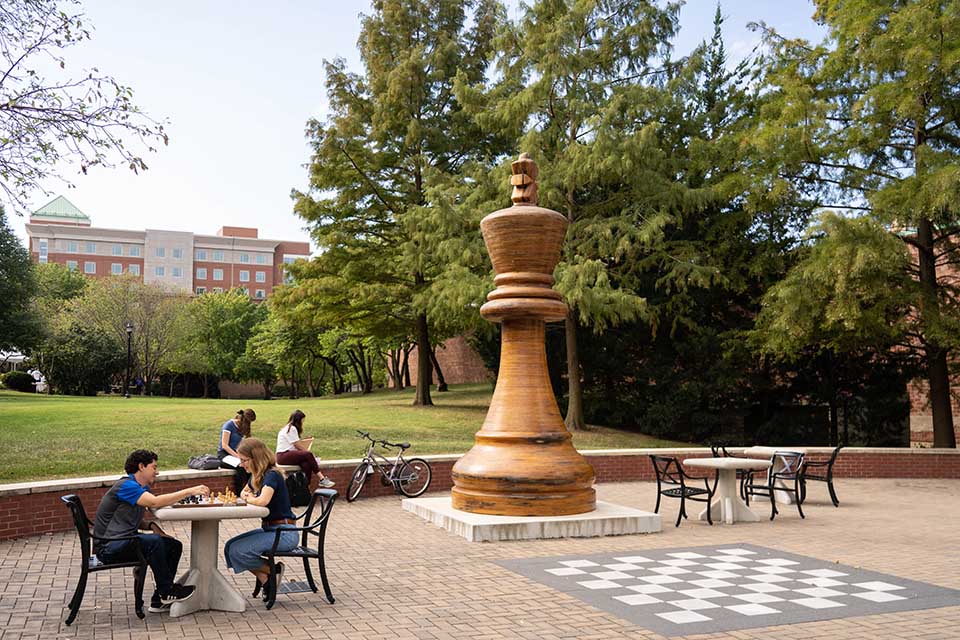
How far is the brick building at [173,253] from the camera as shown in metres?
101

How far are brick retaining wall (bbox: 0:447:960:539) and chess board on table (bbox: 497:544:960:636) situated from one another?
545 cm

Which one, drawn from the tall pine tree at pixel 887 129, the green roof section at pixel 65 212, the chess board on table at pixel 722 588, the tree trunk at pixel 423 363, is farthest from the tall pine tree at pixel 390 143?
the green roof section at pixel 65 212

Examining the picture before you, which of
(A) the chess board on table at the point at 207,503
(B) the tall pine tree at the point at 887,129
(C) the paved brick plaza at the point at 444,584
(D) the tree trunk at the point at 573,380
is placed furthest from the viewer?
(D) the tree trunk at the point at 573,380

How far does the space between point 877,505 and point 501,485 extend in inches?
281

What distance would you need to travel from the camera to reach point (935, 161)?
764 inches

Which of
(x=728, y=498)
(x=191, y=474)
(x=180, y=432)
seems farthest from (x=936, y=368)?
(x=180, y=432)

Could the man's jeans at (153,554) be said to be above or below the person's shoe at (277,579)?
above

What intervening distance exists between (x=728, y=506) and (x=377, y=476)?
5.83m

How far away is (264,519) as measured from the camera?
7.50 metres

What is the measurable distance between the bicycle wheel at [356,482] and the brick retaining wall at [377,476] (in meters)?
0.23

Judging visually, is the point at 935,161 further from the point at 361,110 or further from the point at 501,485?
the point at 361,110

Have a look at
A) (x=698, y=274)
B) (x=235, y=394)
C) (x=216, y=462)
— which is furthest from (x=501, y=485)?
(x=235, y=394)

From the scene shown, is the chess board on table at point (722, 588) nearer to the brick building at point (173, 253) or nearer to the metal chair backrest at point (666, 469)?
the metal chair backrest at point (666, 469)

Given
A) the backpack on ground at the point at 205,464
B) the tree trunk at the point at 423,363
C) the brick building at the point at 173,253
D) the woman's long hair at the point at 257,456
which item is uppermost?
the brick building at the point at 173,253
